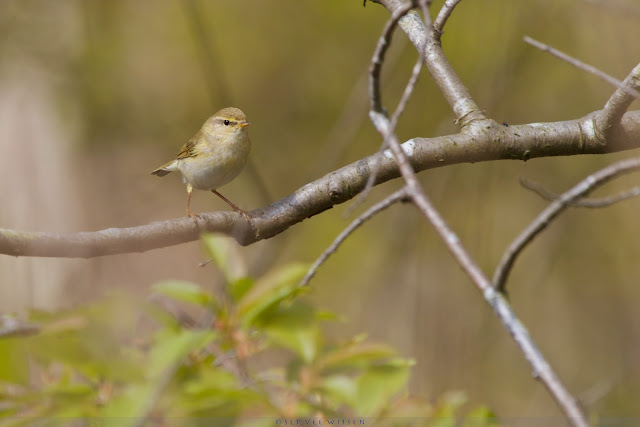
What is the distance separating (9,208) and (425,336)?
13.4ft

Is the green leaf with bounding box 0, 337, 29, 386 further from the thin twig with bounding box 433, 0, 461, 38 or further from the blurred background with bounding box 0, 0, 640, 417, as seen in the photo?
the blurred background with bounding box 0, 0, 640, 417

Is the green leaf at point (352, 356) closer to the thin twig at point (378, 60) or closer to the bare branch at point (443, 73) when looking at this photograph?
the thin twig at point (378, 60)

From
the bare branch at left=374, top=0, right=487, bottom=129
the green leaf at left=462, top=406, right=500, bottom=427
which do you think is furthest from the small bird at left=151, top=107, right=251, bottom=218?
the green leaf at left=462, top=406, right=500, bottom=427

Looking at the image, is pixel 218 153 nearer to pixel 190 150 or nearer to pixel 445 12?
pixel 190 150

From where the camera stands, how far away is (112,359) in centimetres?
136

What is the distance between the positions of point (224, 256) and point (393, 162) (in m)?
1.20

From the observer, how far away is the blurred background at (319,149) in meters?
6.86

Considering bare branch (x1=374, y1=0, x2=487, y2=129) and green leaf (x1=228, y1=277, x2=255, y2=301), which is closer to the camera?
green leaf (x1=228, y1=277, x2=255, y2=301)

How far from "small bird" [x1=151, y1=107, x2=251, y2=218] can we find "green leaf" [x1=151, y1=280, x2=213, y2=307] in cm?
303

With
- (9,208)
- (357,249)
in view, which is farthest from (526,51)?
(9,208)

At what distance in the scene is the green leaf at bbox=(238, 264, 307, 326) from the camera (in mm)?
1449

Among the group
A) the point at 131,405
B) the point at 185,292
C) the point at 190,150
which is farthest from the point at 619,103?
the point at 190,150

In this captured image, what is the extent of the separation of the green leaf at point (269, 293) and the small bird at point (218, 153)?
2.99 meters

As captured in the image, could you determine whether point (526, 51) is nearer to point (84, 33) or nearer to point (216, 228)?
point (216, 228)
